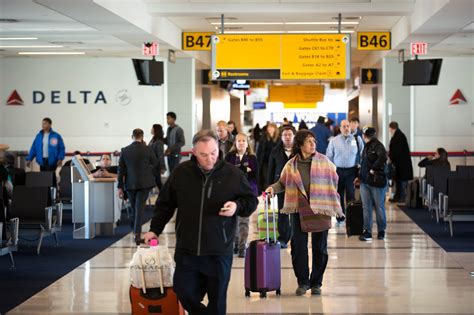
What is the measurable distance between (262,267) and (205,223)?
3.07 metres

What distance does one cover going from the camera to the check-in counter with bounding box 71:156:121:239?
14.2 metres

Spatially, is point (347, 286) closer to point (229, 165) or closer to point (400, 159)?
point (229, 165)

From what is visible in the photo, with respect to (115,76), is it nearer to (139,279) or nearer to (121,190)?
(121,190)

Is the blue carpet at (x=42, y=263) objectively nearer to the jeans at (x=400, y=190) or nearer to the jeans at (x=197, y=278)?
the jeans at (x=197, y=278)

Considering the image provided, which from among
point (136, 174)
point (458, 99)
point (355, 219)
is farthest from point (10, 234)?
point (458, 99)

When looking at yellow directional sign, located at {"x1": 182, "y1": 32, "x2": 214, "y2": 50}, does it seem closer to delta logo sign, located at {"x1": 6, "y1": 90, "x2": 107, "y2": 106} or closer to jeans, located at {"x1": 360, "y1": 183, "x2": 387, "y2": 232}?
delta logo sign, located at {"x1": 6, "y1": 90, "x2": 107, "y2": 106}

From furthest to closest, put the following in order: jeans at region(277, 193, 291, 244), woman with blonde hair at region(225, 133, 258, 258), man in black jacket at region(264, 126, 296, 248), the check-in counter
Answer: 1. the check-in counter
2. jeans at region(277, 193, 291, 244)
3. man in black jacket at region(264, 126, 296, 248)
4. woman with blonde hair at region(225, 133, 258, 258)

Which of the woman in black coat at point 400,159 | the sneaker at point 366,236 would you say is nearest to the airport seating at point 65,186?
the sneaker at point 366,236

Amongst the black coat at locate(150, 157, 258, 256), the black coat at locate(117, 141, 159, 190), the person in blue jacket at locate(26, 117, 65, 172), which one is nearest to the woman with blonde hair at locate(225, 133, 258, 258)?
the black coat at locate(117, 141, 159, 190)

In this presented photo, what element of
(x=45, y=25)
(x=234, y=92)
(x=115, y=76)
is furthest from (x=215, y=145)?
(x=234, y=92)

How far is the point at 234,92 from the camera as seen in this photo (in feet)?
121

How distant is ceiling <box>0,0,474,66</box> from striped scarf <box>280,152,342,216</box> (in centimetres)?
469

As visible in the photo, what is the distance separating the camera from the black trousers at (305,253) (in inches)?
351

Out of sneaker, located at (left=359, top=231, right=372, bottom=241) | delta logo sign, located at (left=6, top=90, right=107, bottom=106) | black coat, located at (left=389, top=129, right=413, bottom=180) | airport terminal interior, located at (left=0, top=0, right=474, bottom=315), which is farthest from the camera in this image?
delta logo sign, located at (left=6, top=90, right=107, bottom=106)
